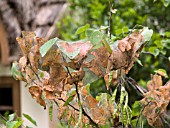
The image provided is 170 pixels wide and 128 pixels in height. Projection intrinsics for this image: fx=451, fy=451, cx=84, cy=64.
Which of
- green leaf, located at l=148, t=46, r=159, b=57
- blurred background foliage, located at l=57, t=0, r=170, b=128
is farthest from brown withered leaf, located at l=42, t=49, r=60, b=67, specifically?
blurred background foliage, located at l=57, t=0, r=170, b=128

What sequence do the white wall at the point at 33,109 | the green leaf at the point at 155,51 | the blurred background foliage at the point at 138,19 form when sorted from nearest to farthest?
the green leaf at the point at 155,51 → the blurred background foliage at the point at 138,19 → the white wall at the point at 33,109

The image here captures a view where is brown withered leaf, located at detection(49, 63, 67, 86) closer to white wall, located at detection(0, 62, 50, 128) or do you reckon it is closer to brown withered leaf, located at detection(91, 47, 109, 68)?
brown withered leaf, located at detection(91, 47, 109, 68)

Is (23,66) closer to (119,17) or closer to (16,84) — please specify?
(119,17)

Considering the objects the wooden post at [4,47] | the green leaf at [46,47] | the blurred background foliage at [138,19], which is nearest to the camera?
the green leaf at [46,47]

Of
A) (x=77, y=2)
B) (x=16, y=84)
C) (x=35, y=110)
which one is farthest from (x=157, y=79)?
(x=16, y=84)

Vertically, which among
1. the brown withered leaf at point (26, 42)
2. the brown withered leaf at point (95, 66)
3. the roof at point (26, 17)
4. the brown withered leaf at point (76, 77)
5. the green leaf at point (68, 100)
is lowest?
the green leaf at point (68, 100)

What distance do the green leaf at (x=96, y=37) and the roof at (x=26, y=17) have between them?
310cm

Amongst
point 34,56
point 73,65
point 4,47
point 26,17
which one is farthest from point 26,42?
point 26,17

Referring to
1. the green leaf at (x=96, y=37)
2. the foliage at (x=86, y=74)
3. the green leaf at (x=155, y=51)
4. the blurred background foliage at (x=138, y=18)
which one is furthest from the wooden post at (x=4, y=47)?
the green leaf at (x=96, y=37)

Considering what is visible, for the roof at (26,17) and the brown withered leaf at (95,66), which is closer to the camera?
the brown withered leaf at (95,66)

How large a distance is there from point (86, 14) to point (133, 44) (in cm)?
240

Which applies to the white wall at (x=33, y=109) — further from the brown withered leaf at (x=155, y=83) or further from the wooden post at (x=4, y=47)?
the brown withered leaf at (x=155, y=83)

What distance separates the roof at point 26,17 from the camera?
13.6 feet

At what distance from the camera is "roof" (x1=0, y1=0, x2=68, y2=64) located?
4148 mm
